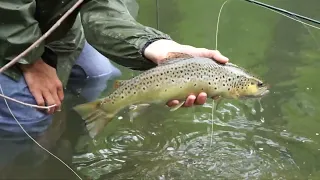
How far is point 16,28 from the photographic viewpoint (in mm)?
2018

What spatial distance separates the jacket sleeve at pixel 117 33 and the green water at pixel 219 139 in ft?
1.13

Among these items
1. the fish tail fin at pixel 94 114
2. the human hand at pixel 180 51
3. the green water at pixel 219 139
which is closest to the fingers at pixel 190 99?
the human hand at pixel 180 51

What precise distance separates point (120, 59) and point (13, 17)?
1.31 feet

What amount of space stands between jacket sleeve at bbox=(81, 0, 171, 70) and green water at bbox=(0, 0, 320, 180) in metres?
0.34

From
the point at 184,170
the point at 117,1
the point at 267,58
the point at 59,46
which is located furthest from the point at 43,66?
the point at 267,58

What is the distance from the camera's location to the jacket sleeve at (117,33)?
1.95m

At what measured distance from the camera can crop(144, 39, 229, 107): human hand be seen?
1.69 m

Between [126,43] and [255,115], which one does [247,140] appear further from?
[126,43]

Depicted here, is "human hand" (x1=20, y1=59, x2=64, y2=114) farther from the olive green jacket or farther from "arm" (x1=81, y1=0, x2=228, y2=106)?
"arm" (x1=81, y1=0, x2=228, y2=106)

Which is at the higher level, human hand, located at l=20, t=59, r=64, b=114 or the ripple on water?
human hand, located at l=20, t=59, r=64, b=114

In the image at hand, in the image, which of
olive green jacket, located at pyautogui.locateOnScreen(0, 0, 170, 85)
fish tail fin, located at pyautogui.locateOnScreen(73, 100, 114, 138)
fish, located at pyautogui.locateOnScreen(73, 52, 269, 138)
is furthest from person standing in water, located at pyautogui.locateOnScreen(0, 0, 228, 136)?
fish tail fin, located at pyautogui.locateOnScreen(73, 100, 114, 138)

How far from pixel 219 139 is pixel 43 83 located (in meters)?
0.70

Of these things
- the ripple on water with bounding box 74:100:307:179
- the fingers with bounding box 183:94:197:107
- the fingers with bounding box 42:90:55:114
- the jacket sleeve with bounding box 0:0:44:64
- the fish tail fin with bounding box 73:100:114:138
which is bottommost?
the ripple on water with bounding box 74:100:307:179

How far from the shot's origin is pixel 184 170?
199 cm
